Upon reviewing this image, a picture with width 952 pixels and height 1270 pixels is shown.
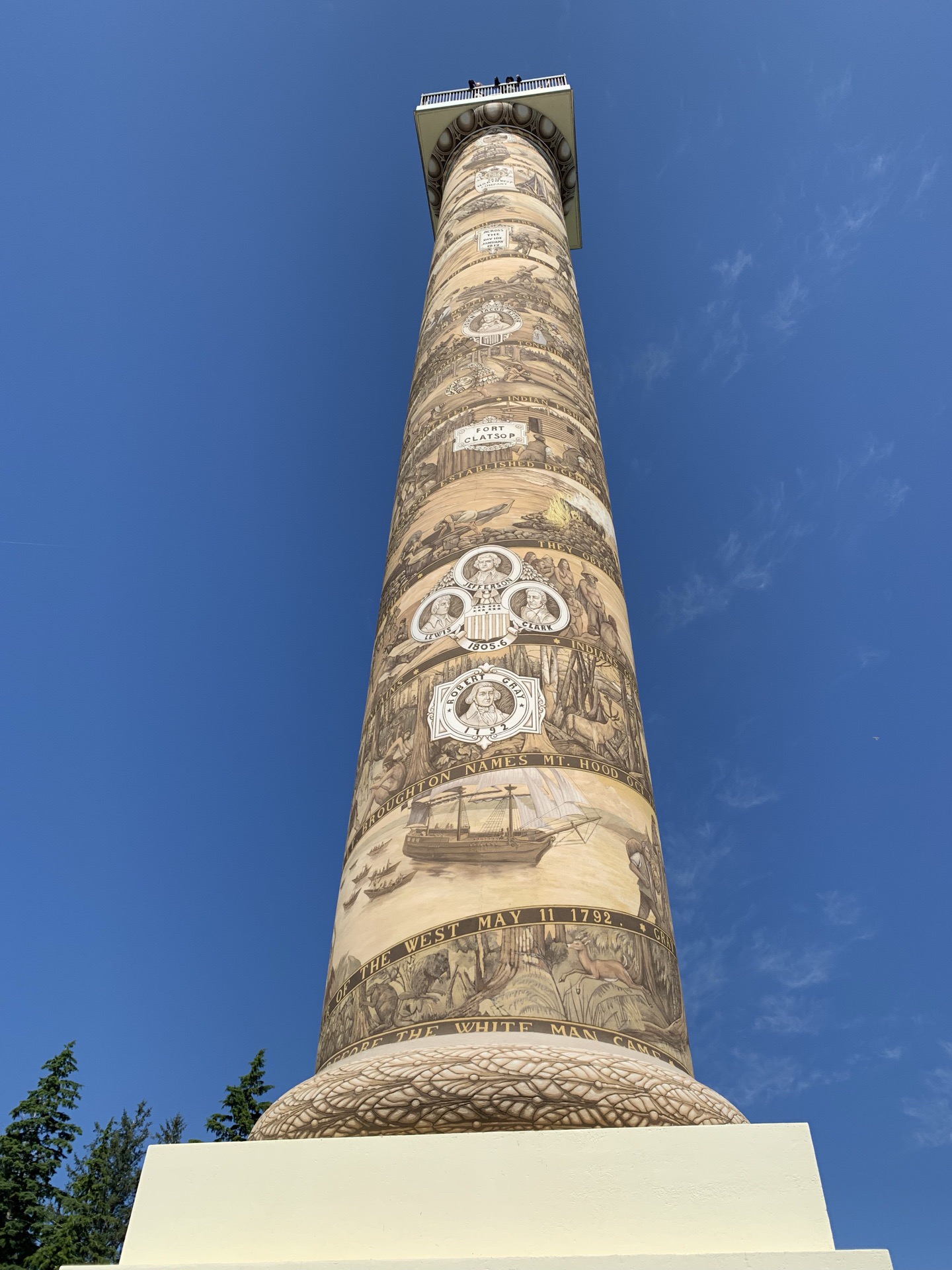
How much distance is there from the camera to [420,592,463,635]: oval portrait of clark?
5.19 m

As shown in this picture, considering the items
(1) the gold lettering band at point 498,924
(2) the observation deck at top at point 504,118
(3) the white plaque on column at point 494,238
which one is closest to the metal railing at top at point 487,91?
(2) the observation deck at top at point 504,118

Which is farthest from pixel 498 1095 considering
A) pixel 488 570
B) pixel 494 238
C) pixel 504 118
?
pixel 504 118

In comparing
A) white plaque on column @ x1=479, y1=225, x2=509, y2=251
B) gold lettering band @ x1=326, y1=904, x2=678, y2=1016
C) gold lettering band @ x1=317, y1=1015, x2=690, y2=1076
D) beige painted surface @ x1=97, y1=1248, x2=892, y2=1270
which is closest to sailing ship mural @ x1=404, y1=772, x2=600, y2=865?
gold lettering band @ x1=326, y1=904, x2=678, y2=1016

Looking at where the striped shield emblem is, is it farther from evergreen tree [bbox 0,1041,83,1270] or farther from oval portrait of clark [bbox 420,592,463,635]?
evergreen tree [bbox 0,1041,83,1270]

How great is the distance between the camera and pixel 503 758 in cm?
442

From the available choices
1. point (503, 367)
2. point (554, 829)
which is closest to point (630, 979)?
point (554, 829)

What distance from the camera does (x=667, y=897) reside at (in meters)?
4.55

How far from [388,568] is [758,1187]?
13.6 feet

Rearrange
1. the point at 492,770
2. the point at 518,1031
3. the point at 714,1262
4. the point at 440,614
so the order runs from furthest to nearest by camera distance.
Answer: the point at 440,614, the point at 492,770, the point at 518,1031, the point at 714,1262

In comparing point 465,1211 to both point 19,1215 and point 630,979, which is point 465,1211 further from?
point 19,1215

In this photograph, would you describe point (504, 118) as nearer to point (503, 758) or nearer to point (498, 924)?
point (503, 758)

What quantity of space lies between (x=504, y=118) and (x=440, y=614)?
879 centimetres

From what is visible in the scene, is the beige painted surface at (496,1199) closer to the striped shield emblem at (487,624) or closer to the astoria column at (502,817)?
the astoria column at (502,817)

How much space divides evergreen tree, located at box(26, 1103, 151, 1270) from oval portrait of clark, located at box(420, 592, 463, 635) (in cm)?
714
